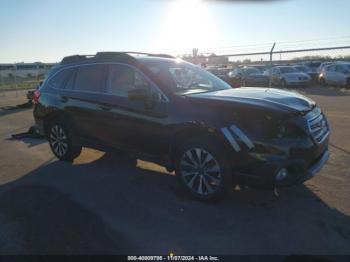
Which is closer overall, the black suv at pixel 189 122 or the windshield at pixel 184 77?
the black suv at pixel 189 122

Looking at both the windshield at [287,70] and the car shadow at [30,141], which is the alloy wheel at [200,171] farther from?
the windshield at [287,70]

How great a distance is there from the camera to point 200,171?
16.3 feet

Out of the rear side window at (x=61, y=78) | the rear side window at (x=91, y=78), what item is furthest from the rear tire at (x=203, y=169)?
the rear side window at (x=61, y=78)

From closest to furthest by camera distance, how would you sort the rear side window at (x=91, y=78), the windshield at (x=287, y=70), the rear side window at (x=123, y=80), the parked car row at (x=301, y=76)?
the rear side window at (x=123, y=80), the rear side window at (x=91, y=78), the parked car row at (x=301, y=76), the windshield at (x=287, y=70)

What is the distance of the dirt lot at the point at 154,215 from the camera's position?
3941mm

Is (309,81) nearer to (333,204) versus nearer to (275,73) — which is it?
(275,73)

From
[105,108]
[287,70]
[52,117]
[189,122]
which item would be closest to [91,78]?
[105,108]

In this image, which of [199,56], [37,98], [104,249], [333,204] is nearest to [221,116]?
[333,204]

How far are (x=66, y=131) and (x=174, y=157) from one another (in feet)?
8.70

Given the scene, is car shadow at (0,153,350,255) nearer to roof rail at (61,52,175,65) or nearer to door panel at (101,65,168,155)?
door panel at (101,65,168,155)

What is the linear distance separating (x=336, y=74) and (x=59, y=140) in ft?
65.8

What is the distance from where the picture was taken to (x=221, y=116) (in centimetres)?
475

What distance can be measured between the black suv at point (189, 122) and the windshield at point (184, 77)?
0.06ft

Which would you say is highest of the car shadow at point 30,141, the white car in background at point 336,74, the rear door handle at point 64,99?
the rear door handle at point 64,99
